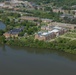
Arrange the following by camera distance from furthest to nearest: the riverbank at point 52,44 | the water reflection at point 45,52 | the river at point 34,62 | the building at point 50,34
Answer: the building at point 50,34
the riverbank at point 52,44
the water reflection at point 45,52
the river at point 34,62

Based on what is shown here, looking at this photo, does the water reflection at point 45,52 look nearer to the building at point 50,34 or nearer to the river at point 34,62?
the river at point 34,62

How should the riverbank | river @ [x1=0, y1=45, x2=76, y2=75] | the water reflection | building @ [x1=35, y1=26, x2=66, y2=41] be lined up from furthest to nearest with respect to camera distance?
building @ [x1=35, y1=26, x2=66, y2=41] < the riverbank < the water reflection < river @ [x1=0, y1=45, x2=76, y2=75]

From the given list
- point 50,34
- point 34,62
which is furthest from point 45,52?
point 50,34

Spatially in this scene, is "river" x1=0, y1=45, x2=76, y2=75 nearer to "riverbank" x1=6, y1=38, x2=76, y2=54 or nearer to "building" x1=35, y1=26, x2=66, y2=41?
"riverbank" x1=6, y1=38, x2=76, y2=54

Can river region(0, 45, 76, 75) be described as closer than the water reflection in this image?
Yes

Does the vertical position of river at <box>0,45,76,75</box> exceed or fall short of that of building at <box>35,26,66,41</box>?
it falls short

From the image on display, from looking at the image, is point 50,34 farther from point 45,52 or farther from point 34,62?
point 34,62

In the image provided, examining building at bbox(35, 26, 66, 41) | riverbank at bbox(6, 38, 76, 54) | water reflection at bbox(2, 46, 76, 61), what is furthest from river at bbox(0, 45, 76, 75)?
building at bbox(35, 26, 66, 41)

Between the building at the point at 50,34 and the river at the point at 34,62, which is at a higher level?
the building at the point at 50,34

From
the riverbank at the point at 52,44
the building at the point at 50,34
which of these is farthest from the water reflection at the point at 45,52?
the building at the point at 50,34
